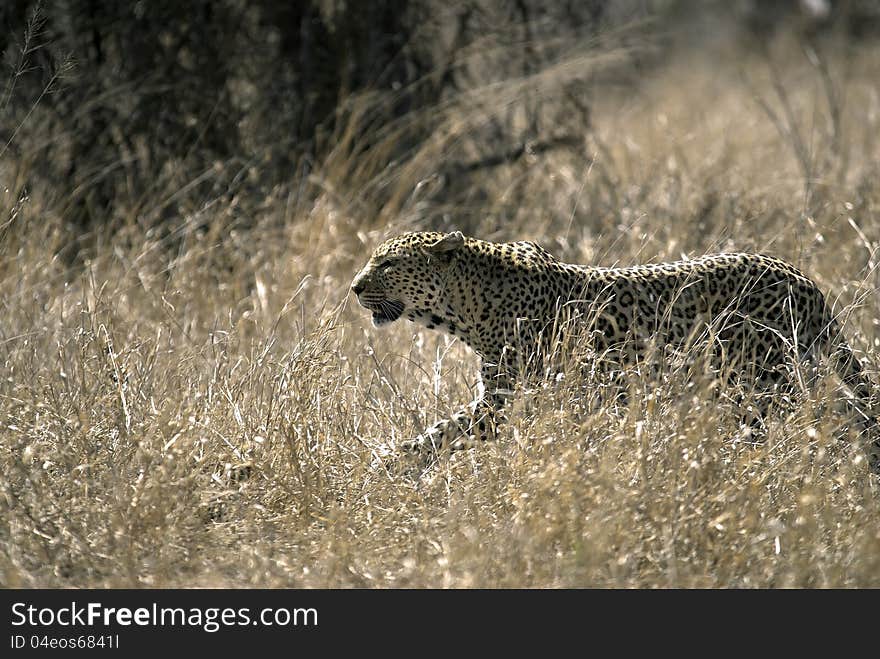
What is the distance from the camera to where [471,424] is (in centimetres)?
471

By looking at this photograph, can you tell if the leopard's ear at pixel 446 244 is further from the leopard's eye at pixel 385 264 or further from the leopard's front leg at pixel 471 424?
the leopard's front leg at pixel 471 424

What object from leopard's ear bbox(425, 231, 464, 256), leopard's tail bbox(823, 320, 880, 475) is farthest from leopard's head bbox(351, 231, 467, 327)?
leopard's tail bbox(823, 320, 880, 475)

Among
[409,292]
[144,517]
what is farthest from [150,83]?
[144,517]

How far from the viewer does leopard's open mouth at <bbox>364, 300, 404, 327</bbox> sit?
483 centimetres

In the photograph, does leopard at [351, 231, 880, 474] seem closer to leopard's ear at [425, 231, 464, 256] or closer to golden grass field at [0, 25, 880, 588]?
leopard's ear at [425, 231, 464, 256]

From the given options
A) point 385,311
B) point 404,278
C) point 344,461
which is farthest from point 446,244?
point 344,461

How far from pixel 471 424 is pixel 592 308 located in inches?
23.9

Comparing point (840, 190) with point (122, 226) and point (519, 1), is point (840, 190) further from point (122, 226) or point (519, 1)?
point (122, 226)

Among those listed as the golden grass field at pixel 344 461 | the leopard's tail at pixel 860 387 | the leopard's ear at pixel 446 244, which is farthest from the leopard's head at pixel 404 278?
the leopard's tail at pixel 860 387

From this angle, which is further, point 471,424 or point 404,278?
point 404,278

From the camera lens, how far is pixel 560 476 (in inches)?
158

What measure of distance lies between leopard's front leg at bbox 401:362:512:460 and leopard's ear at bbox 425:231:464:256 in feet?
1.44

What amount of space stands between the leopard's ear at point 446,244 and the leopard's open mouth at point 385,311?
23 cm

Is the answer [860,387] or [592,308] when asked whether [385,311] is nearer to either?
[592,308]
